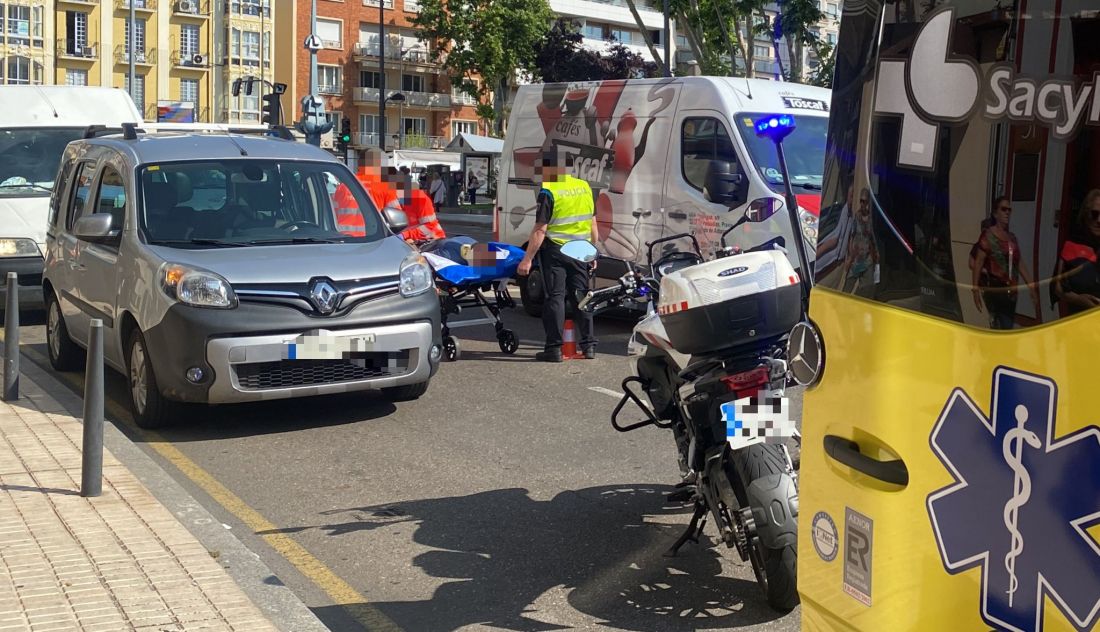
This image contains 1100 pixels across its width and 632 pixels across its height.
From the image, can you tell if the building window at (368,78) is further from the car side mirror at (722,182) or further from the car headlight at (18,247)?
the car side mirror at (722,182)

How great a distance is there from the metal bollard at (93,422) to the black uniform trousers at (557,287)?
503 centimetres

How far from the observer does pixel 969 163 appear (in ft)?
8.73

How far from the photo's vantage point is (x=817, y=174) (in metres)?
12.1

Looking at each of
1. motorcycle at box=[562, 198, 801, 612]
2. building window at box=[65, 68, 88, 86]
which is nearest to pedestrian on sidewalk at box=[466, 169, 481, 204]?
building window at box=[65, 68, 88, 86]

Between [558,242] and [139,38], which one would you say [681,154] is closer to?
[558,242]

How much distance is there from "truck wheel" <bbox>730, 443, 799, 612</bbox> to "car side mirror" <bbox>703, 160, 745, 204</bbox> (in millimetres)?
6256

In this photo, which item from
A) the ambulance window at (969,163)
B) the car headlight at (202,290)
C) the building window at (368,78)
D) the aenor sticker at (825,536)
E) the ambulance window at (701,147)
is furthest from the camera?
the building window at (368,78)

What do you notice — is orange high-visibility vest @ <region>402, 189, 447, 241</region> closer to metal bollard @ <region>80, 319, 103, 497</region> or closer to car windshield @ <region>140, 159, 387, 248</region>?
car windshield @ <region>140, 159, 387, 248</region>

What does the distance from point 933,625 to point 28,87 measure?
14055mm

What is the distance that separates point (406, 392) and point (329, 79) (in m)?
81.9

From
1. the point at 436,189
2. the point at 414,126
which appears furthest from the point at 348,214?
the point at 414,126

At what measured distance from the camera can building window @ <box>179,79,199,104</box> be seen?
85.4 meters

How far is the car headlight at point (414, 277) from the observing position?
27.7 ft

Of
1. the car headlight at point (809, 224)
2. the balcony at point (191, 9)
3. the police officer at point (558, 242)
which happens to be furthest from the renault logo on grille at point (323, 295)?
the balcony at point (191, 9)
